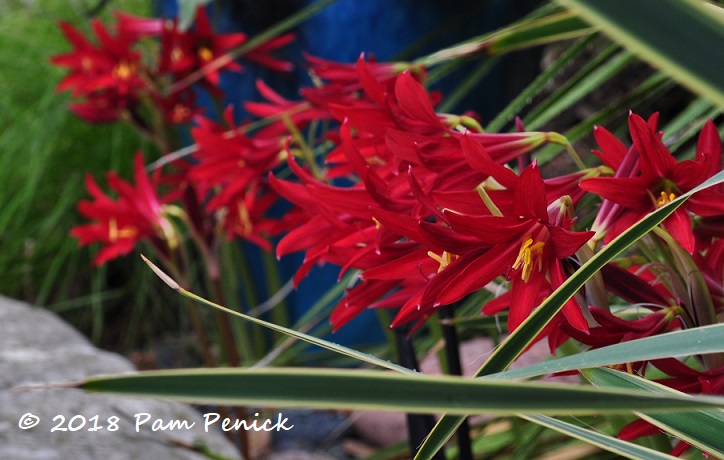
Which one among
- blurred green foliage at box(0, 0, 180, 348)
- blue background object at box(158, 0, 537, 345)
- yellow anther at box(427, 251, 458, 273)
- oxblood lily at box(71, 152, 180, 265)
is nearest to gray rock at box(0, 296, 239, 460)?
oxblood lily at box(71, 152, 180, 265)

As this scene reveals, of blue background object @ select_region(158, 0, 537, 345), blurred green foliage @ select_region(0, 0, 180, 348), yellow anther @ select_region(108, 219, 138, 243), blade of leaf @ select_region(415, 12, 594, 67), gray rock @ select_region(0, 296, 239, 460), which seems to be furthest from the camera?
blurred green foliage @ select_region(0, 0, 180, 348)

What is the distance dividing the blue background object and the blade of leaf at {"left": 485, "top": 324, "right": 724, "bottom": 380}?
0.91 m

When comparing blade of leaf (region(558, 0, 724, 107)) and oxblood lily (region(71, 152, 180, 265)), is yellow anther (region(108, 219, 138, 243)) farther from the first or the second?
blade of leaf (region(558, 0, 724, 107))

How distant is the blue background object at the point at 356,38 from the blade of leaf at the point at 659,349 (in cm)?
91

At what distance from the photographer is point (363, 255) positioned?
0.31 meters

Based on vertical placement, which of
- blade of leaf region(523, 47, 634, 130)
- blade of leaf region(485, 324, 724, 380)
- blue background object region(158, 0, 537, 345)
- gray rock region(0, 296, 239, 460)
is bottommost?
gray rock region(0, 296, 239, 460)

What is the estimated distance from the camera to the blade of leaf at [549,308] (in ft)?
0.78

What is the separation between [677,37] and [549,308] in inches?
4.4

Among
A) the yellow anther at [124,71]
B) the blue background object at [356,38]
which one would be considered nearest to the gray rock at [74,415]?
the yellow anther at [124,71]

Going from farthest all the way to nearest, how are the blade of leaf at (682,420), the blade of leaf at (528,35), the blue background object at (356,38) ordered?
the blue background object at (356,38), the blade of leaf at (528,35), the blade of leaf at (682,420)

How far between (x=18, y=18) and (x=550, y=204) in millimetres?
1832

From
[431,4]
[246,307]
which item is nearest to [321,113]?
[431,4]

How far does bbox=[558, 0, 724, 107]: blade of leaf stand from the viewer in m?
0.14

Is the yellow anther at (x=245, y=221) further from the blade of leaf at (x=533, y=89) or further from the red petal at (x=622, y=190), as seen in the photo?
the red petal at (x=622, y=190)
